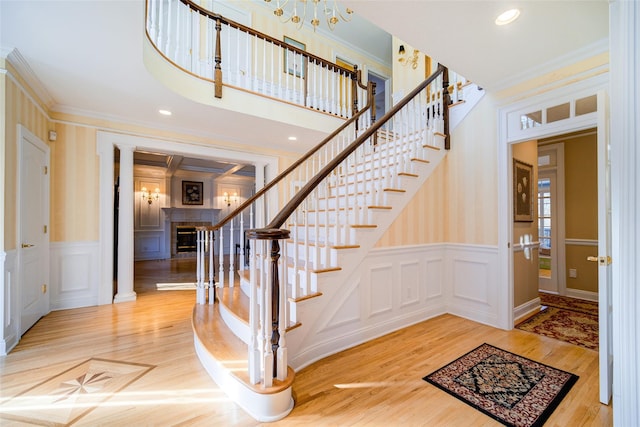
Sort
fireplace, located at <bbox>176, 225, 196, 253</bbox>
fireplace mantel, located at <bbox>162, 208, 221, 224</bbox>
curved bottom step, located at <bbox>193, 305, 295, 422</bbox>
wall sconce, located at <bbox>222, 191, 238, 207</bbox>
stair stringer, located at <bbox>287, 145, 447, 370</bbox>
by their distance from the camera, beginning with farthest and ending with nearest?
wall sconce, located at <bbox>222, 191, 238, 207</bbox> → fireplace, located at <bbox>176, 225, 196, 253</bbox> → fireplace mantel, located at <bbox>162, 208, 221, 224</bbox> → stair stringer, located at <bbox>287, 145, 447, 370</bbox> → curved bottom step, located at <bbox>193, 305, 295, 422</bbox>

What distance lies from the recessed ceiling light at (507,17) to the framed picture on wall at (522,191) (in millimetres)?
1750

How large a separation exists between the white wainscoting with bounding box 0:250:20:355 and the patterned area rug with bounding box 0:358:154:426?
32.2 inches

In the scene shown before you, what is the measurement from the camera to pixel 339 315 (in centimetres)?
249

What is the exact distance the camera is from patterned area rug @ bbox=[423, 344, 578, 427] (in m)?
1.71

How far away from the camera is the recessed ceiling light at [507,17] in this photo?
199 cm

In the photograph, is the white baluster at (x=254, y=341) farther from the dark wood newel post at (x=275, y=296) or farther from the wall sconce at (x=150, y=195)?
the wall sconce at (x=150, y=195)

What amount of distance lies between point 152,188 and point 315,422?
853 centimetres

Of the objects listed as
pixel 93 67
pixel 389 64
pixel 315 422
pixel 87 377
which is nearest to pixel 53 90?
pixel 93 67

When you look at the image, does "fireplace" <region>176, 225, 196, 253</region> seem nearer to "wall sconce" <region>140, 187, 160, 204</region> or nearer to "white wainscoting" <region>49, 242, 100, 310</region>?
"wall sconce" <region>140, 187, 160, 204</region>

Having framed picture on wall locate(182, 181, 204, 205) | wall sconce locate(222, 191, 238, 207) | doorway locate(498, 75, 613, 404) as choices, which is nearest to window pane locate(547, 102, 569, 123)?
doorway locate(498, 75, 613, 404)

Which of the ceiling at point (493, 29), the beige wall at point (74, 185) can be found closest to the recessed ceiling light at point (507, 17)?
the ceiling at point (493, 29)

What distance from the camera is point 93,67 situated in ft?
8.78

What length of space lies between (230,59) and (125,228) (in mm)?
2752

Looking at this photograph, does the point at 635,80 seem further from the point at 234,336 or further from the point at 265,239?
the point at 234,336
